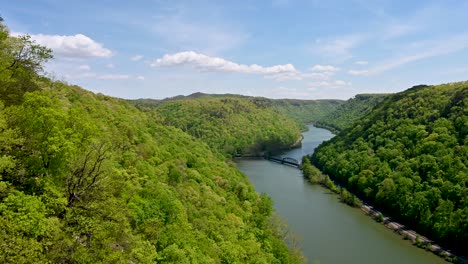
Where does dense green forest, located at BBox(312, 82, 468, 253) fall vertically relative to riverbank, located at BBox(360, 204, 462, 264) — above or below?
above

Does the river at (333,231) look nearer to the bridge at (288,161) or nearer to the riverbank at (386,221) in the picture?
the riverbank at (386,221)

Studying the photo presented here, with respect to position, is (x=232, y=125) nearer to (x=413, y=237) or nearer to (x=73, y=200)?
(x=413, y=237)

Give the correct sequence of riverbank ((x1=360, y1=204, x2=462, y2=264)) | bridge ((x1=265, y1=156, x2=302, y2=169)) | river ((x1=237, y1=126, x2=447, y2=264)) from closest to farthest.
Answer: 1. riverbank ((x1=360, y1=204, x2=462, y2=264))
2. river ((x1=237, y1=126, x2=447, y2=264))
3. bridge ((x1=265, y1=156, x2=302, y2=169))

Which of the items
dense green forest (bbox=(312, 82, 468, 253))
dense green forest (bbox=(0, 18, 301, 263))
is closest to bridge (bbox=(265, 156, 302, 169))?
dense green forest (bbox=(312, 82, 468, 253))

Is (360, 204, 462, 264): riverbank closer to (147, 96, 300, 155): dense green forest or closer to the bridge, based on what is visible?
the bridge

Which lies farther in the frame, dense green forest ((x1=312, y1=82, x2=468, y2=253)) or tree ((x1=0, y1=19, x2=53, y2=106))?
dense green forest ((x1=312, y1=82, x2=468, y2=253))

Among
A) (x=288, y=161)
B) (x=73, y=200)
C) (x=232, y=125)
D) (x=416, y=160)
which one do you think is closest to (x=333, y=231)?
(x=416, y=160)

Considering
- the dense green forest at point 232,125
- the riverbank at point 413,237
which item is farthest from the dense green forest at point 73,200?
the dense green forest at point 232,125
